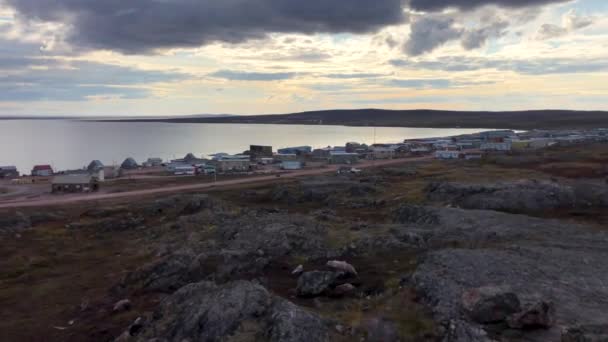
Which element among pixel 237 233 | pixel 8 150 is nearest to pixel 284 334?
pixel 237 233

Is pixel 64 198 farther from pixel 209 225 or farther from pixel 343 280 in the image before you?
pixel 343 280

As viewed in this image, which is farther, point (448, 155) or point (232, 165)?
point (448, 155)

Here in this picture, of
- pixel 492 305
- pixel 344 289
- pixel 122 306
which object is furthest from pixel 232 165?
pixel 492 305

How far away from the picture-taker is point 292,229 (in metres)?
29.2

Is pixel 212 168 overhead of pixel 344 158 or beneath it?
beneath

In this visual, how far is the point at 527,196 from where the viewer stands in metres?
37.2

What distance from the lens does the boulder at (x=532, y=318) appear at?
14148mm

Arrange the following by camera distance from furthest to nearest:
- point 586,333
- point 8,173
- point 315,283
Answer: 1. point 8,173
2. point 315,283
3. point 586,333

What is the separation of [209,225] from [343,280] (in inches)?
764

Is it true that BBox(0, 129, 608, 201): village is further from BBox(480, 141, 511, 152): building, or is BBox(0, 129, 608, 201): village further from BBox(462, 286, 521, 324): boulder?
BBox(462, 286, 521, 324): boulder

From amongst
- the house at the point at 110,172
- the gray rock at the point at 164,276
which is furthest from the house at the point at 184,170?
the gray rock at the point at 164,276

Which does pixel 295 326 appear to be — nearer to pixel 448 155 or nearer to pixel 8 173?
pixel 448 155

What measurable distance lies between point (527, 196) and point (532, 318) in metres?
25.4

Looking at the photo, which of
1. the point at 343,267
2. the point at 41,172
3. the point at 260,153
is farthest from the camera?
the point at 260,153
